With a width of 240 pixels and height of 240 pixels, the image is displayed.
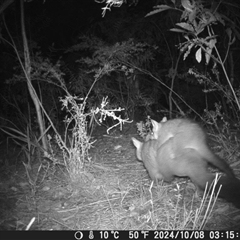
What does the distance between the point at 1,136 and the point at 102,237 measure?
4.82 m

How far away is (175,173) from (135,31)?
4.03 meters

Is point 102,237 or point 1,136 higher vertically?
point 102,237

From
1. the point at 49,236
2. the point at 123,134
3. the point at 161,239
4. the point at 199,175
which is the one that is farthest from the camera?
the point at 123,134

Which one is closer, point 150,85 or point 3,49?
point 3,49

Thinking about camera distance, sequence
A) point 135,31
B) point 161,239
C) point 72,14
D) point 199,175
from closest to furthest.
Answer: point 161,239 < point 199,175 < point 135,31 < point 72,14

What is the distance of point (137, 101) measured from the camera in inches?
281

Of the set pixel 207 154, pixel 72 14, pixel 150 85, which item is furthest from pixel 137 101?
pixel 207 154

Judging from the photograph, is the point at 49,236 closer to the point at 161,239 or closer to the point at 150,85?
the point at 161,239

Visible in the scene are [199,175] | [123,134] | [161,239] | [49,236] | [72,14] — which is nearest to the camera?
[161,239]

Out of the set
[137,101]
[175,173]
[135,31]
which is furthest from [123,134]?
[175,173]

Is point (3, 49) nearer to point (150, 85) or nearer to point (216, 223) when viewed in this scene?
point (150, 85)

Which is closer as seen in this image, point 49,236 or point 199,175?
point 49,236

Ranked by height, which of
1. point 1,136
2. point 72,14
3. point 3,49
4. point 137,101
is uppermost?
point 72,14

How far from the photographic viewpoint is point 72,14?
7.94m
